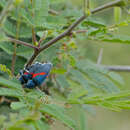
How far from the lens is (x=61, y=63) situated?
1.93 metres

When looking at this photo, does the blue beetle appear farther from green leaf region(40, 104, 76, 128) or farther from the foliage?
green leaf region(40, 104, 76, 128)

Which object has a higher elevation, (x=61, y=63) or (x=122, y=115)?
(x=61, y=63)

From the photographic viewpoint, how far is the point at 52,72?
1.66 metres

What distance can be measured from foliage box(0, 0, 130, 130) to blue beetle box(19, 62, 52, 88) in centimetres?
4

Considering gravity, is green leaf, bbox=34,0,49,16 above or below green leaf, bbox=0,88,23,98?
above

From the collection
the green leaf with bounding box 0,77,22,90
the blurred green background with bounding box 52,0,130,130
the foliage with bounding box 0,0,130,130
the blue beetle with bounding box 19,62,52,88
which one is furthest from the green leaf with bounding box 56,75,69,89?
the green leaf with bounding box 0,77,22,90

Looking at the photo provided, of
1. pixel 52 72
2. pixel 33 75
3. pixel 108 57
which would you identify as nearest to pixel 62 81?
pixel 52 72

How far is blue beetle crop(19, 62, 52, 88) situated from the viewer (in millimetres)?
1300

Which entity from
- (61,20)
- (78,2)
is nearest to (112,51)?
(78,2)

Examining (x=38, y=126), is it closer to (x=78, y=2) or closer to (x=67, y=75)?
(x=67, y=75)

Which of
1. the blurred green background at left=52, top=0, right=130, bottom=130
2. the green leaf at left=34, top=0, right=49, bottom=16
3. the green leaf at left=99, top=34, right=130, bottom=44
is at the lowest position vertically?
the blurred green background at left=52, top=0, right=130, bottom=130

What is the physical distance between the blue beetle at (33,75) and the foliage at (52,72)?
0.12 ft

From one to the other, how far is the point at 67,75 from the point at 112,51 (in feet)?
7.36

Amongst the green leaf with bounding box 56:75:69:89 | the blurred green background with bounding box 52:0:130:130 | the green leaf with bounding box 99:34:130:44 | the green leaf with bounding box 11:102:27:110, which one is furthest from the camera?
the blurred green background with bounding box 52:0:130:130
